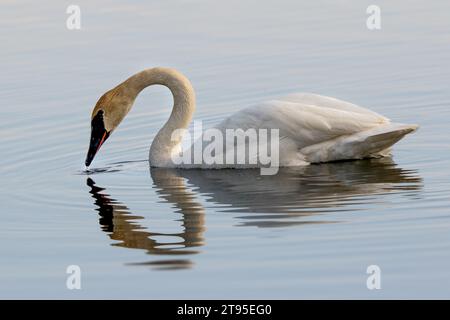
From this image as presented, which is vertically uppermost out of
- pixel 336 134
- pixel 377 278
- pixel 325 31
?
pixel 325 31

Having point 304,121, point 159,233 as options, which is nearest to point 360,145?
point 304,121

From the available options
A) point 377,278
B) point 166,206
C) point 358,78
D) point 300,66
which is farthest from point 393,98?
point 377,278

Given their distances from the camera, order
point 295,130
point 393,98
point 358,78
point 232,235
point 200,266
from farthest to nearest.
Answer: point 358,78
point 393,98
point 295,130
point 232,235
point 200,266

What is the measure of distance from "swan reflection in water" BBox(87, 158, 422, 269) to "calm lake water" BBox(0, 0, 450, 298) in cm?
3

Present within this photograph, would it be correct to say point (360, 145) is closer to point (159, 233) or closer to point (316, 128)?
point (316, 128)

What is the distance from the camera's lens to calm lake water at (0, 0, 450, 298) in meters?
9.05

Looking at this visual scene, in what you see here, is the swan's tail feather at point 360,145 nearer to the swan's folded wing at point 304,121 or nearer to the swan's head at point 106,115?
the swan's folded wing at point 304,121

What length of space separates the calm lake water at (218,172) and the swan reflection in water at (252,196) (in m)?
0.03

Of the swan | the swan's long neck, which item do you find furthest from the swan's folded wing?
the swan's long neck

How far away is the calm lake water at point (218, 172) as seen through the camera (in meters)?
9.05

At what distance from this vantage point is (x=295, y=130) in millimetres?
12992

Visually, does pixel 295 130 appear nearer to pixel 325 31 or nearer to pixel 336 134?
pixel 336 134

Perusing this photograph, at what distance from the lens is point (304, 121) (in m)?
12.9

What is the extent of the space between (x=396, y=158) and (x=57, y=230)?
4.45 meters
